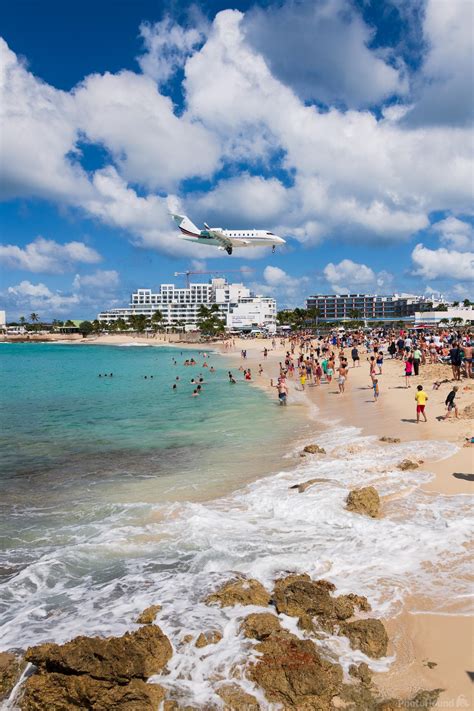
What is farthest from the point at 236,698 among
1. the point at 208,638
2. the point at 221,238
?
the point at 221,238

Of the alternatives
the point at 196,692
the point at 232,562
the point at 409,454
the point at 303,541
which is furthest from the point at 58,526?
the point at 409,454

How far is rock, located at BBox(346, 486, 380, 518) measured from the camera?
8797 millimetres

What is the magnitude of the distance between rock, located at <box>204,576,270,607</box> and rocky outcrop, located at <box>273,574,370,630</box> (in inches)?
7.4

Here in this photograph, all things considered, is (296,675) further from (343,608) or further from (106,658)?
(106,658)

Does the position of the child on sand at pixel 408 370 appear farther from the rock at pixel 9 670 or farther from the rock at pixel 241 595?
the rock at pixel 9 670

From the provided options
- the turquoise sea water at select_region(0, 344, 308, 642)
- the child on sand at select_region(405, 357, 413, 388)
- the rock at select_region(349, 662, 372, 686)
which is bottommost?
the turquoise sea water at select_region(0, 344, 308, 642)

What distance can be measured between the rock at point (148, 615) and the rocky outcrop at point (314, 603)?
5.19 ft

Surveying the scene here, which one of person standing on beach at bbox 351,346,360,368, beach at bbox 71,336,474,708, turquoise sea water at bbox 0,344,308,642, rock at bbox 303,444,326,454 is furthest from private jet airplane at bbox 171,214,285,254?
rock at bbox 303,444,326,454

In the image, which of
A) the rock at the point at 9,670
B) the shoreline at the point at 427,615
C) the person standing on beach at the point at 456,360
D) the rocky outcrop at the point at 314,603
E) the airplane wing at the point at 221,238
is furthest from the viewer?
the airplane wing at the point at 221,238

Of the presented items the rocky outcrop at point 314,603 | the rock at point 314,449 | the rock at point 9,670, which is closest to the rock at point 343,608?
the rocky outcrop at point 314,603

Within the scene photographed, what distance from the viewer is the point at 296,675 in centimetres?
473

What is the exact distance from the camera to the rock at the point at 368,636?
516 centimetres

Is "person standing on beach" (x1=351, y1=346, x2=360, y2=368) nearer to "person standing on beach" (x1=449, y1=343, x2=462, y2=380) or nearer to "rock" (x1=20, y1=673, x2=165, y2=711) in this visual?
"person standing on beach" (x1=449, y1=343, x2=462, y2=380)

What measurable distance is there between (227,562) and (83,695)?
3.25 m
